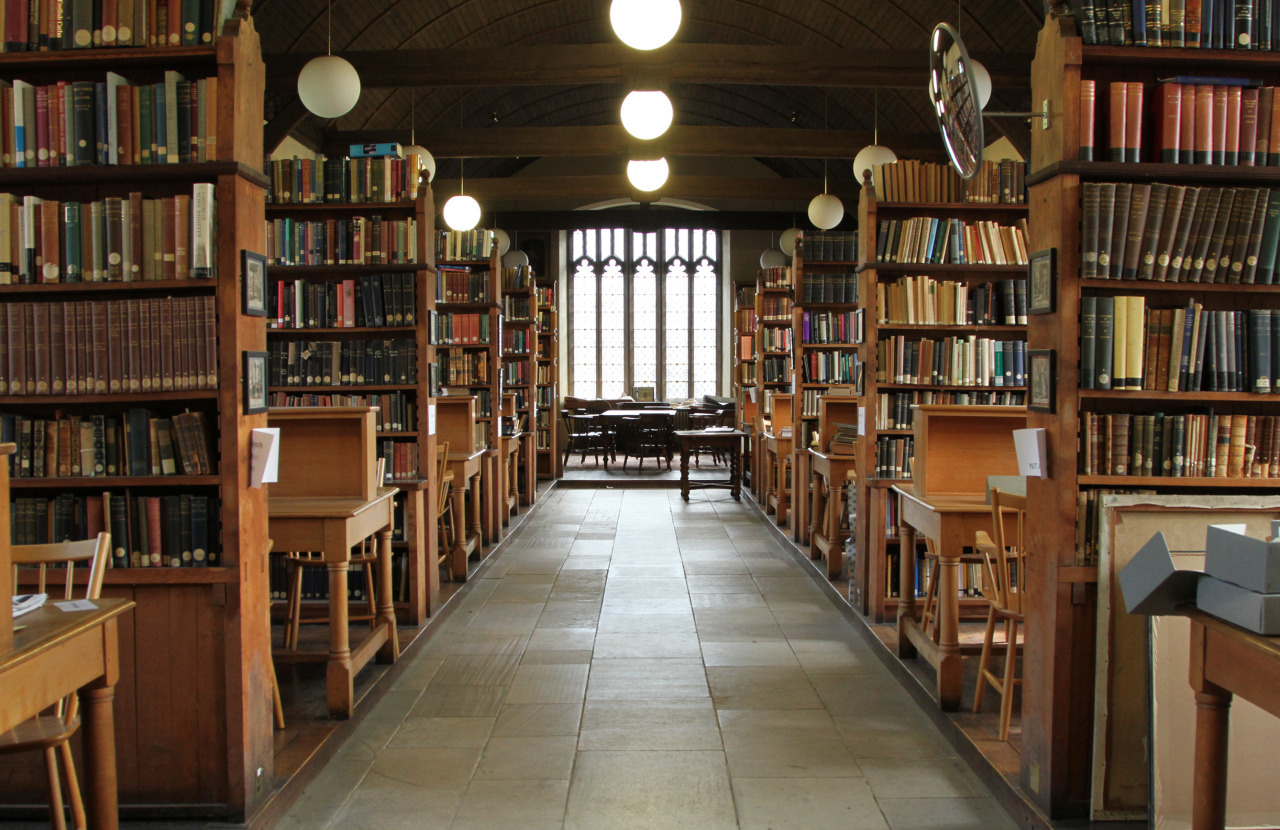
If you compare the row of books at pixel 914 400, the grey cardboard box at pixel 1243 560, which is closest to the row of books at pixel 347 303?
the row of books at pixel 914 400

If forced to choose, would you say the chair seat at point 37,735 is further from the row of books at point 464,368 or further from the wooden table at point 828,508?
the row of books at point 464,368

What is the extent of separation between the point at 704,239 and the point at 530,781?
14.7 meters

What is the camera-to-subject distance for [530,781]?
3.04 m

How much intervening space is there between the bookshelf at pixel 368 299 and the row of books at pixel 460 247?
8.50ft

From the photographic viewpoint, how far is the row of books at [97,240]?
273 cm

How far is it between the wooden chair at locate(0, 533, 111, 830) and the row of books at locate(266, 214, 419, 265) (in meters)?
2.68

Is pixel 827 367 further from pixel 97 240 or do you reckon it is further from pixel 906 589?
pixel 97 240

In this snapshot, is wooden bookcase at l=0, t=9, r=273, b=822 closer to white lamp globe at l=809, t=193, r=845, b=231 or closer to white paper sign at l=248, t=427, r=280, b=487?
white paper sign at l=248, t=427, r=280, b=487

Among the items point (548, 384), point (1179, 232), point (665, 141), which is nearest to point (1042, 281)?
point (1179, 232)

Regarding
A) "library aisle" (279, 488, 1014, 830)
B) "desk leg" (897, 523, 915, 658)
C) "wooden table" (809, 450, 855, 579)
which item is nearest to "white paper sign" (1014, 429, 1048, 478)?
"library aisle" (279, 488, 1014, 830)

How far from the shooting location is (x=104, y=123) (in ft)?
9.08

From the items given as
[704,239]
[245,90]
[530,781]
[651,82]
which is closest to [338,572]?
[530,781]

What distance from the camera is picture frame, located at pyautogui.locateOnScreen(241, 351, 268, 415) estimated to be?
2.71 m

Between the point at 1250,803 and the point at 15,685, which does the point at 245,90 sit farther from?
the point at 1250,803
